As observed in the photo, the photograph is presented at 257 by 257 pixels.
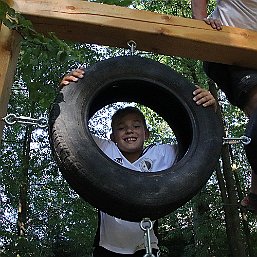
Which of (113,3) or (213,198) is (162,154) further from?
(213,198)

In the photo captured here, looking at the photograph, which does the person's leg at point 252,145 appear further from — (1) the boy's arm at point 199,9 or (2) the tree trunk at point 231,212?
(2) the tree trunk at point 231,212

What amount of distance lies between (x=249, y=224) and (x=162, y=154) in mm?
6717

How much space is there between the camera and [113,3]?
2.19 m

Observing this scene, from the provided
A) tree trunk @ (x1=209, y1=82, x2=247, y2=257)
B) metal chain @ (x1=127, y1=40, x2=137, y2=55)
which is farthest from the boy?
tree trunk @ (x1=209, y1=82, x2=247, y2=257)

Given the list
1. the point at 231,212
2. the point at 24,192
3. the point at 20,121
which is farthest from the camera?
the point at 24,192

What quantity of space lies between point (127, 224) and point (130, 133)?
0.39 metres

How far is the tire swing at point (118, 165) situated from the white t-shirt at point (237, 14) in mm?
549

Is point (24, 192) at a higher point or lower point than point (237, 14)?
higher

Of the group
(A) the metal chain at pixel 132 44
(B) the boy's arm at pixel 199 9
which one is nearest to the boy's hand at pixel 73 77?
(A) the metal chain at pixel 132 44

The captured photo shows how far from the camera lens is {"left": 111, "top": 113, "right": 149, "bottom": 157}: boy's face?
7.04ft

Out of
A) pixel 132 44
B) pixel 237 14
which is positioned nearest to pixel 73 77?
pixel 132 44

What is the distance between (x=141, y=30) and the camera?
2.07 m

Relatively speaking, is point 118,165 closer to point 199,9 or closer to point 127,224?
point 127,224

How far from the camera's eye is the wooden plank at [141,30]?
6.58 ft
